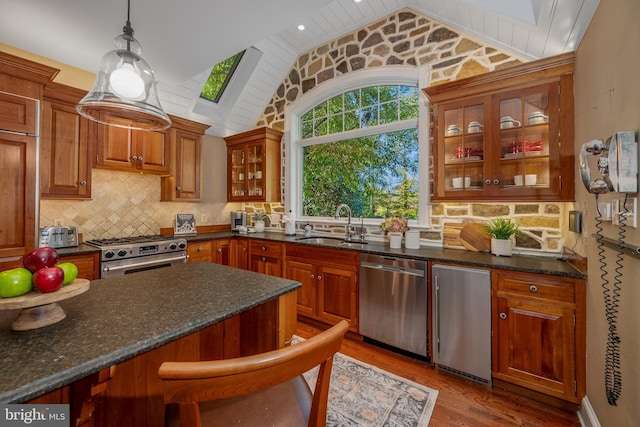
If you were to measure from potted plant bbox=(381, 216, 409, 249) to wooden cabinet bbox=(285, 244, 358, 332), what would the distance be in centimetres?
42

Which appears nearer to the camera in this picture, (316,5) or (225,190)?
(316,5)

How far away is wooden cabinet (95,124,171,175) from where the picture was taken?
3.13 metres

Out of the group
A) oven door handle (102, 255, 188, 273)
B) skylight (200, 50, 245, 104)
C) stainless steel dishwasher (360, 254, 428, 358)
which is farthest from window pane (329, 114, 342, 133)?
oven door handle (102, 255, 188, 273)

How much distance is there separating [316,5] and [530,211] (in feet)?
8.22

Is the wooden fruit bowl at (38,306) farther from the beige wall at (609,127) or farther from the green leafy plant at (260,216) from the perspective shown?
the green leafy plant at (260,216)

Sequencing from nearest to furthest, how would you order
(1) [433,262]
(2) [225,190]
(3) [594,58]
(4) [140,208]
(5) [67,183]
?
1. (3) [594,58]
2. (1) [433,262]
3. (5) [67,183]
4. (4) [140,208]
5. (2) [225,190]

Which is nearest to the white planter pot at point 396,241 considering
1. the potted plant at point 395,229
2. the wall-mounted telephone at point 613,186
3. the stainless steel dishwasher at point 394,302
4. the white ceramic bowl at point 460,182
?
the potted plant at point 395,229

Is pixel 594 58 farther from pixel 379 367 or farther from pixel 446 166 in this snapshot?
pixel 379 367

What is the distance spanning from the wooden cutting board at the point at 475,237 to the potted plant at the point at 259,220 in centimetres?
287

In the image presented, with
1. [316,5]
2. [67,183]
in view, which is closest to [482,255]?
[316,5]

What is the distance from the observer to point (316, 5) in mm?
2123

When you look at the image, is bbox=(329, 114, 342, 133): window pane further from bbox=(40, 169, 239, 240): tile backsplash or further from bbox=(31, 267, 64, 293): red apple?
bbox=(31, 267, 64, 293): red apple

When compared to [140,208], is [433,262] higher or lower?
lower

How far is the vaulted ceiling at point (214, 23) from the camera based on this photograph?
2.02 metres
